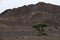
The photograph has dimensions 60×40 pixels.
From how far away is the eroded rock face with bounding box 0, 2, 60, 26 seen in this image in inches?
6014

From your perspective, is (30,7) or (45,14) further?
(30,7)

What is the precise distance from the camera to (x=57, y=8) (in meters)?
174

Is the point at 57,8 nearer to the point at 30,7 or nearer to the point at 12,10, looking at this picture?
the point at 30,7

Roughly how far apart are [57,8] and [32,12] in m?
17.4

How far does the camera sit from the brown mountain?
150m

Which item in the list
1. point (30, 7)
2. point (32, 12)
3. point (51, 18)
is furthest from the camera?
point (30, 7)

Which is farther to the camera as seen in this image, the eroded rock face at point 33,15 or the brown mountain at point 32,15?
the eroded rock face at point 33,15

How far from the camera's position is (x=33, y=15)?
519 feet

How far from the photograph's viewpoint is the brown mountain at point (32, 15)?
15025cm

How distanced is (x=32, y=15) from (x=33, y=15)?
36.0 inches

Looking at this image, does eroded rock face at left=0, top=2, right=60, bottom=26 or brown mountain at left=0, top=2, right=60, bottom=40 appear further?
eroded rock face at left=0, top=2, right=60, bottom=26

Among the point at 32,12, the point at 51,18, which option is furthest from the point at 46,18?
the point at 32,12

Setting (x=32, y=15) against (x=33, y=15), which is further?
(x=32, y=15)

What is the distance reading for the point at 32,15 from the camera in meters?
159
